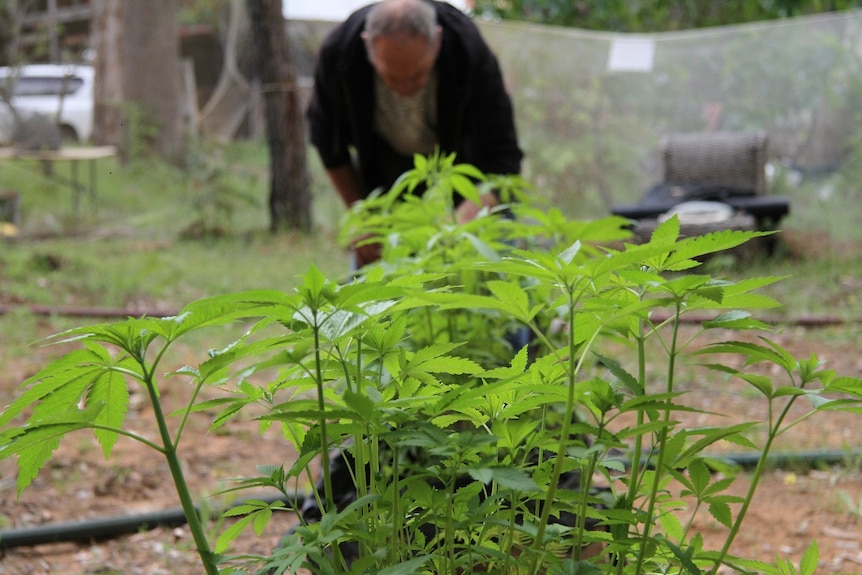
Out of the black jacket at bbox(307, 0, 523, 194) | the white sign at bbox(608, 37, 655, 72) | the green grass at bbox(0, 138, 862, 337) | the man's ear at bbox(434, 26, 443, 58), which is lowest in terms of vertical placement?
the green grass at bbox(0, 138, 862, 337)

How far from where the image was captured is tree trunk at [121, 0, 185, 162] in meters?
12.8

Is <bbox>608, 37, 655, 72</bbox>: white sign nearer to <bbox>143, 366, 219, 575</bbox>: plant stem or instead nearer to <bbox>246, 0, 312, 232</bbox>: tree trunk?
<bbox>246, 0, 312, 232</bbox>: tree trunk

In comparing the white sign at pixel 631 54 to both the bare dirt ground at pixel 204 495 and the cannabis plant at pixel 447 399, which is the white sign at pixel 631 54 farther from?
the cannabis plant at pixel 447 399

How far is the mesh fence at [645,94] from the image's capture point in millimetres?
8250

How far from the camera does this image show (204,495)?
2.84 metres

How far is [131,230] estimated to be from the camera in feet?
30.3

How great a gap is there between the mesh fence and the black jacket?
509cm

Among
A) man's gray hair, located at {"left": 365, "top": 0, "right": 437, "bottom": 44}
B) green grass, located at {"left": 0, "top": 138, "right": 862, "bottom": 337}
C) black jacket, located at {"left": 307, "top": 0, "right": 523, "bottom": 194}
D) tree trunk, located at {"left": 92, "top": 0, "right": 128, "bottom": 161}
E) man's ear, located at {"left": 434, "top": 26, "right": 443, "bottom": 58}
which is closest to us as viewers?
man's gray hair, located at {"left": 365, "top": 0, "right": 437, "bottom": 44}

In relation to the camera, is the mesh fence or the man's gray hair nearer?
the man's gray hair

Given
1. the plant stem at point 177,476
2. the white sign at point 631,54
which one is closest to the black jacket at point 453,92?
the plant stem at point 177,476

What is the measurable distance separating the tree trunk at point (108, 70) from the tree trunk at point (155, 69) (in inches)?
6.5

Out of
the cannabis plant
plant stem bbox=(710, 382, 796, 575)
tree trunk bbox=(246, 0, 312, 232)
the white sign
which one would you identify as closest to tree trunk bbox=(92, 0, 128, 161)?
tree trunk bbox=(246, 0, 312, 232)

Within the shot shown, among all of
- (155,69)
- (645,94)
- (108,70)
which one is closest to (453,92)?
(645,94)

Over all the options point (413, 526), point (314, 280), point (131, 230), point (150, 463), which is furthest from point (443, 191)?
point (131, 230)
